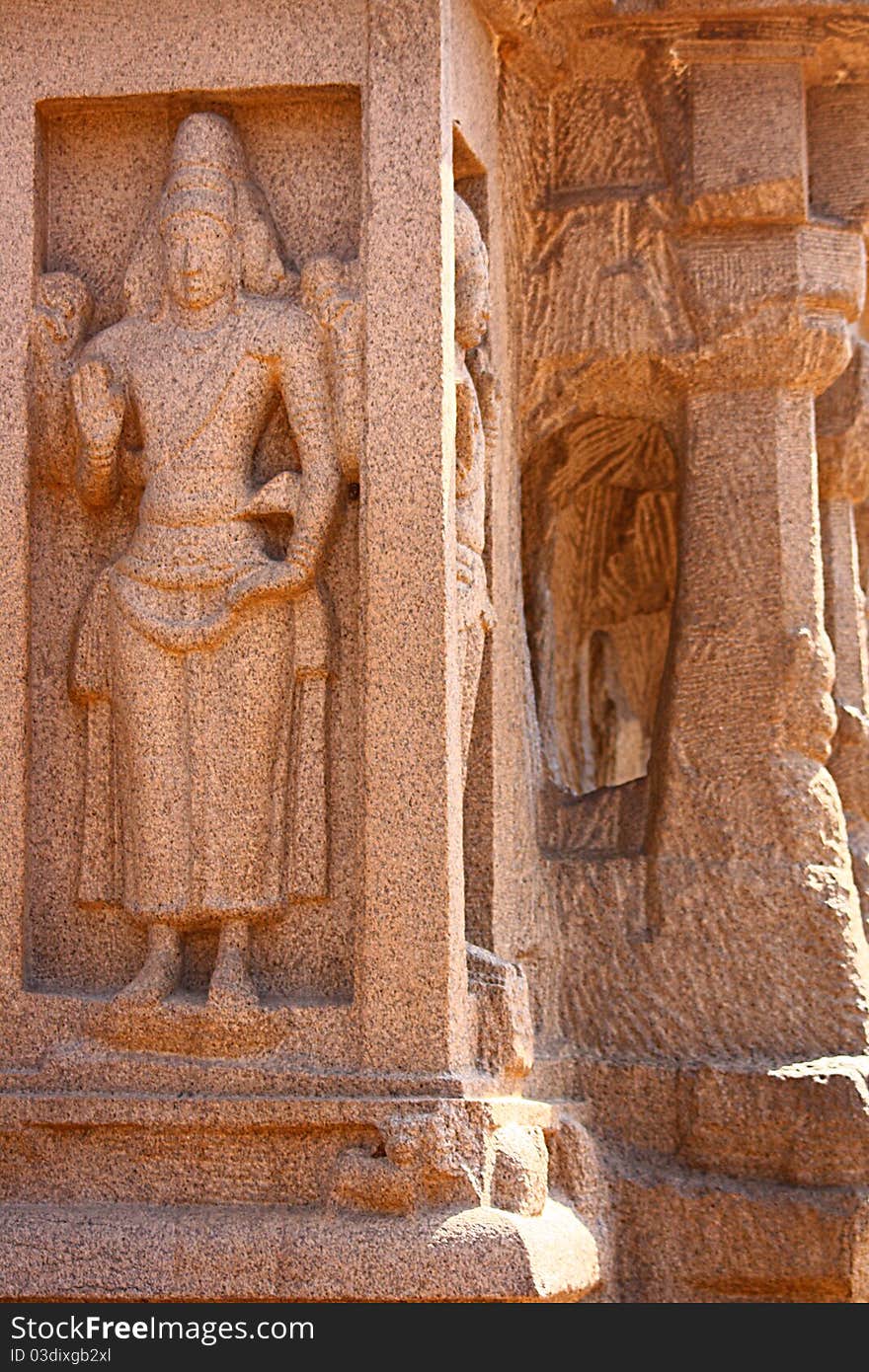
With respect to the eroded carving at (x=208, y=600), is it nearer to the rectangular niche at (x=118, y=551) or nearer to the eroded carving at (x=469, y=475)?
the rectangular niche at (x=118, y=551)

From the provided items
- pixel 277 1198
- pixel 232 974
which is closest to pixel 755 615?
pixel 232 974

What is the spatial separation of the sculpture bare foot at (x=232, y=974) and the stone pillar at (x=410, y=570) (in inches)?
15.0

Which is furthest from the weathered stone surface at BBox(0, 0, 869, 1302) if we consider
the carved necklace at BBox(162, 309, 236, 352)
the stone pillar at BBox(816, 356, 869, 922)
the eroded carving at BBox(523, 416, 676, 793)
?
the eroded carving at BBox(523, 416, 676, 793)

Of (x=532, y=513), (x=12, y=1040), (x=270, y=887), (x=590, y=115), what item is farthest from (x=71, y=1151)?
(x=590, y=115)

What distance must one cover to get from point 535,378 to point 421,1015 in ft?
9.10

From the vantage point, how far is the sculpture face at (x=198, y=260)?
7.59m

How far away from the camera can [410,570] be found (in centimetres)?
729

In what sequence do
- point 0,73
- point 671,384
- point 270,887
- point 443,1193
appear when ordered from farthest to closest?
point 671,384
point 0,73
point 270,887
point 443,1193

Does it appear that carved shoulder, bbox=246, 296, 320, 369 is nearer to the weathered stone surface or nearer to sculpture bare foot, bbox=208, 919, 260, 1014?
the weathered stone surface

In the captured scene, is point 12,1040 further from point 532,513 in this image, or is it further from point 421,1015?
point 532,513

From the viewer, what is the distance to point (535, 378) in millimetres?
8742

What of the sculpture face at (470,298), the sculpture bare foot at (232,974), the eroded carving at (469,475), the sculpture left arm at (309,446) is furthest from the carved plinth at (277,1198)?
the sculpture face at (470,298)

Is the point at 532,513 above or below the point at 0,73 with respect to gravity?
below

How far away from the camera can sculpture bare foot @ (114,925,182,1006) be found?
7258mm
